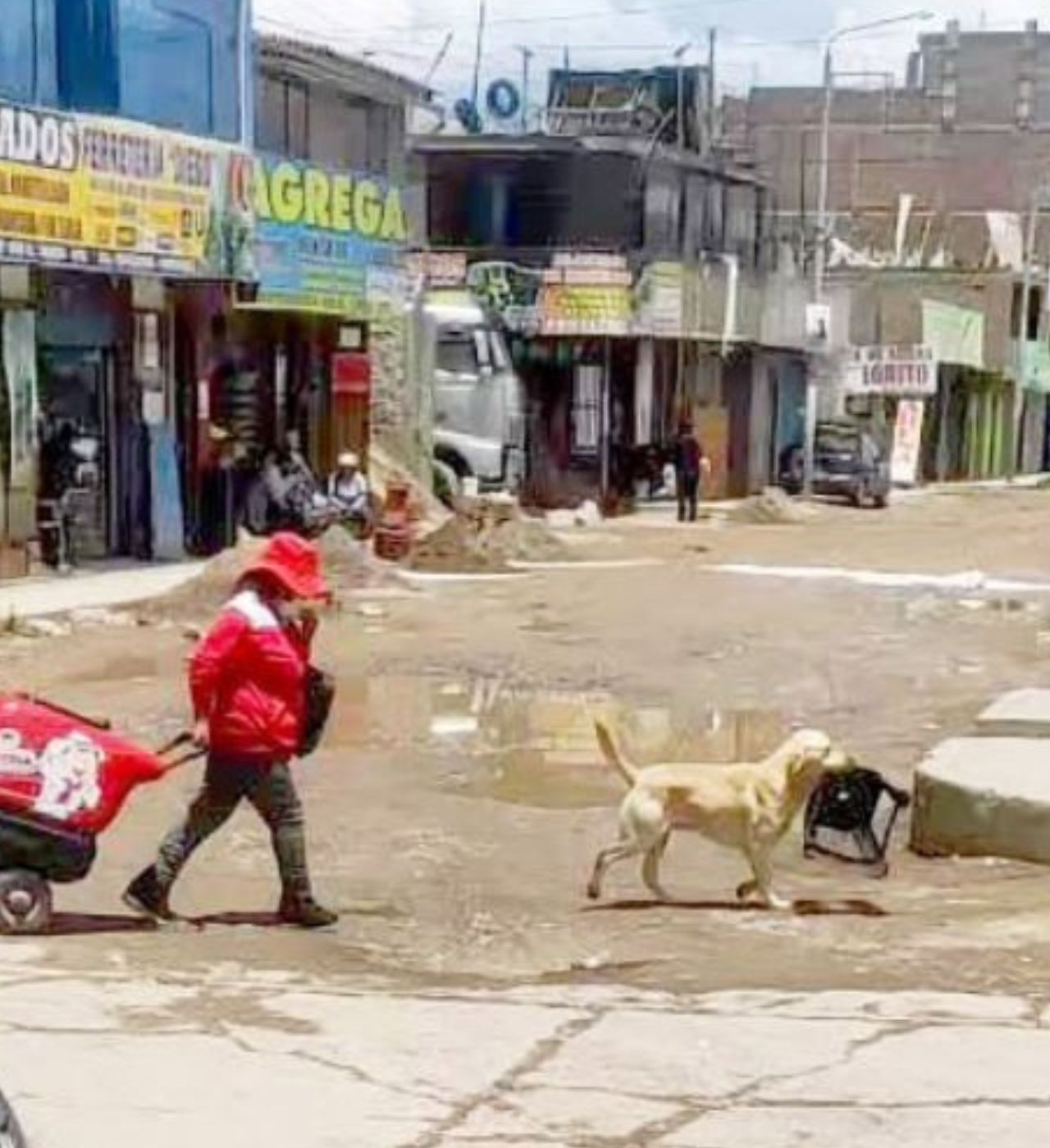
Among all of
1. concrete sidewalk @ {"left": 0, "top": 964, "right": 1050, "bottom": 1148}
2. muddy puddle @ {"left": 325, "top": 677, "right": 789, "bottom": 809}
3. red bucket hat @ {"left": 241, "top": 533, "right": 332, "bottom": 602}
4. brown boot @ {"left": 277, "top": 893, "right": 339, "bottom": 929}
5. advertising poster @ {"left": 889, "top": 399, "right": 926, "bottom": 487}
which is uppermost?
red bucket hat @ {"left": 241, "top": 533, "right": 332, "bottom": 602}

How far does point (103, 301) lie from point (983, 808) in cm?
1725

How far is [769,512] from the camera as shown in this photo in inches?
1642

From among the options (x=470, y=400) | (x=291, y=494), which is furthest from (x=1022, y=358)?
(x=291, y=494)

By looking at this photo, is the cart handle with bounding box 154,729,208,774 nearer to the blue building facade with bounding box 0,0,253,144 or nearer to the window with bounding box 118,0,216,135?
the blue building facade with bounding box 0,0,253,144

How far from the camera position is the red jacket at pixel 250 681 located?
9484mm

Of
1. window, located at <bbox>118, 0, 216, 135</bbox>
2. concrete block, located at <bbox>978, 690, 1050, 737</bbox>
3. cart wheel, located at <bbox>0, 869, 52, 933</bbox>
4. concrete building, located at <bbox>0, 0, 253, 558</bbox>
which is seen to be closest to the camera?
cart wheel, located at <bbox>0, 869, 52, 933</bbox>

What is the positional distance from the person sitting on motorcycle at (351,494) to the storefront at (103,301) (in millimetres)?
1859

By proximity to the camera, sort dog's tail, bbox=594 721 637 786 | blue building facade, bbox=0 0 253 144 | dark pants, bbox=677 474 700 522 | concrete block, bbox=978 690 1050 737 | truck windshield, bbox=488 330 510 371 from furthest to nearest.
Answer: dark pants, bbox=677 474 700 522 < truck windshield, bbox=488 330 510 371 < blue building facade, bbox=0 0 253 144 < concrete block, bbox=978 690 1050 737 < dog's tail, bbox=594 721 637 786

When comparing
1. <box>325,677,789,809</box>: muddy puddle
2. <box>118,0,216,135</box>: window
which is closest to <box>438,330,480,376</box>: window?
<box>118,0,216,135</box>: window

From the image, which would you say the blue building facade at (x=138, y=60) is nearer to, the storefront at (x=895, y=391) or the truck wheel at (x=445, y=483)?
the truck wheel at (x=445, y=483)

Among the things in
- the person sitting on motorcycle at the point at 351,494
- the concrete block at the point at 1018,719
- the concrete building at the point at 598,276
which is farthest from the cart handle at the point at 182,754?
the concrete building at the point at 598,276

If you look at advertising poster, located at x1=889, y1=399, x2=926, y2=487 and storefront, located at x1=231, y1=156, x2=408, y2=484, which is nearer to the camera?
storefront, located at x1=231, y1=156, x2=408, y2=484

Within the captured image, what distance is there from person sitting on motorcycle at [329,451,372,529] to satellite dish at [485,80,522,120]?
1657 cm

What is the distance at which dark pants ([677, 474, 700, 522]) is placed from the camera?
135 ft
